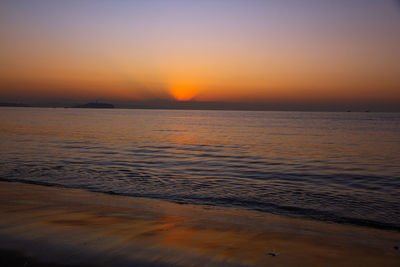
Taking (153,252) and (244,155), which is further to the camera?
(244,155)

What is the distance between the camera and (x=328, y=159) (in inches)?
858

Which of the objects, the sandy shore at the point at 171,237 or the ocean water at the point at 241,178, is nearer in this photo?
the sandy shore at the point at 171,237

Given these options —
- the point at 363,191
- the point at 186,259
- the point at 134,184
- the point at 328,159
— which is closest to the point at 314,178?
the point at 363,191

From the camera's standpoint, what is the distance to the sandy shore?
193 inches

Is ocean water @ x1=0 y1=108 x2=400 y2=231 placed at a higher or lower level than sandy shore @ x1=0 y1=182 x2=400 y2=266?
lower

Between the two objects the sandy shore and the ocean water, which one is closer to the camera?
the sandy shore

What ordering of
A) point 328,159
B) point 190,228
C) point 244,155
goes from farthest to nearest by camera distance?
1. point 244,155
2. point 328,159
3. point 190,228

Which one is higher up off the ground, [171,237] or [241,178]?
[171,237]

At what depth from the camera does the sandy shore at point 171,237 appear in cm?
491

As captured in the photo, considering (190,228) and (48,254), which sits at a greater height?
(48,254)

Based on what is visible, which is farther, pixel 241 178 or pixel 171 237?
pixel 241 178

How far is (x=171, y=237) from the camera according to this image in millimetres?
6066

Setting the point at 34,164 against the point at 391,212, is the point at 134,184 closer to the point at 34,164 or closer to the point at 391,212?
the point at 34,164

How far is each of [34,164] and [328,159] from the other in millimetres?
19630
